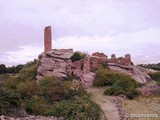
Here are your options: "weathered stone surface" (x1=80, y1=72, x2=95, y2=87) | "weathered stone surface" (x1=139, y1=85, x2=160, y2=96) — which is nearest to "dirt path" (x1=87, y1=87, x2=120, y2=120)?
"weathered stone surface" (x1=80, y1=72, x2=95, y2=87)

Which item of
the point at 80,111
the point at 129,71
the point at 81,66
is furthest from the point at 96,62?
the point at 80,111

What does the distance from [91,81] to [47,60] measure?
19.0 ft

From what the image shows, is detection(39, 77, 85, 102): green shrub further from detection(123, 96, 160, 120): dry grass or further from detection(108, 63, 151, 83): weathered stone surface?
detection(108, 63, 151, 83): weathered stone surface

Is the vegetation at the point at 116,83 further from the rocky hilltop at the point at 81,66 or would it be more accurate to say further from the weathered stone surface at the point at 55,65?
the weathered stone surface at the point at 55,65

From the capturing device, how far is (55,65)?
34.2 meters

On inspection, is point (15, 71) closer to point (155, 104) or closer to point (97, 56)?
point (97, 56)

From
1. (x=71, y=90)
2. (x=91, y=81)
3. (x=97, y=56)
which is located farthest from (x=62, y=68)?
(x=71, y=90)

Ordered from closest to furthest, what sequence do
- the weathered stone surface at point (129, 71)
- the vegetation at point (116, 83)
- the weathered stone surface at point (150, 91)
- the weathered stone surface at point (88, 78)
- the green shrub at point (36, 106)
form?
the green shrub at point (36, 106) → the vegetation at point (116, 83) → the weathered stone surface at point (150, 91) → the weathered stone surface at point (88, 78) → the weathered stone surface at point (129, 71)

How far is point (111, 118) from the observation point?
16953 mm

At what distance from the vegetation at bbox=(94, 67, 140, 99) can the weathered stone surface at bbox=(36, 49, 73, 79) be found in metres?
3.37

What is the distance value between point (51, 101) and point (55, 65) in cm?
1284

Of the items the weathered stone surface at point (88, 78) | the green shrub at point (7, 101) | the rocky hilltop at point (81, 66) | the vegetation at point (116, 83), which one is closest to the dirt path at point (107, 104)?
the vegetation at point (116, 83)

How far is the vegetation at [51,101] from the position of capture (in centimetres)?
1514

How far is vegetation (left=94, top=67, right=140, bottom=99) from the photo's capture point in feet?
86.8
